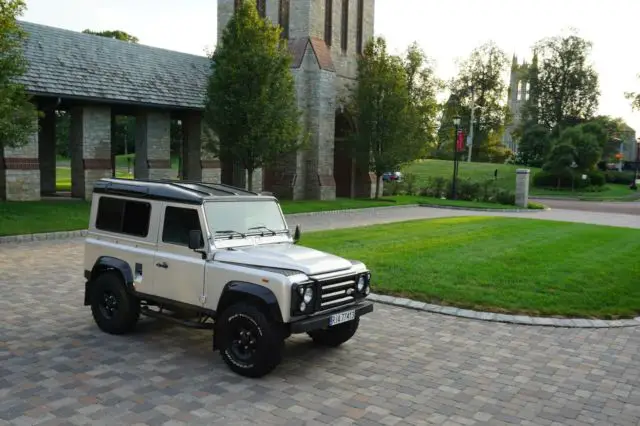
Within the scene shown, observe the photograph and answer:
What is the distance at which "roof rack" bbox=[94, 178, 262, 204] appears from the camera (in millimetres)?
6973

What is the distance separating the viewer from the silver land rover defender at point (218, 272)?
612cm

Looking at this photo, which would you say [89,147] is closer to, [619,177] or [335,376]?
Answer: [335,376]

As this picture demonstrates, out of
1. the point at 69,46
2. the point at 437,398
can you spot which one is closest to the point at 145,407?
the point at 437,398

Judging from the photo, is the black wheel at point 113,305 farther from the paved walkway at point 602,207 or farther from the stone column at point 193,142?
the paved walkway at point 602,207

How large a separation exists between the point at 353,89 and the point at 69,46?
52.9 feet

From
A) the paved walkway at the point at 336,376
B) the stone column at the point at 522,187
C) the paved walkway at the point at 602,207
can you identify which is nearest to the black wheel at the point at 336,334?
the paved walkway at the point at 336,376

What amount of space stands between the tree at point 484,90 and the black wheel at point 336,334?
70.7 meters

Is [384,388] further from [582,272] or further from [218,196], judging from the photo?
[582,272]

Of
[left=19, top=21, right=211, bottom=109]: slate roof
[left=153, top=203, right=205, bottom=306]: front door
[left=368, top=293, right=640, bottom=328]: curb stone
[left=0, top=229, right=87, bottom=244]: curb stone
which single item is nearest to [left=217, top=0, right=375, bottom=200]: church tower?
[left=19, top=21, right=211, bottom=109]: slate roof

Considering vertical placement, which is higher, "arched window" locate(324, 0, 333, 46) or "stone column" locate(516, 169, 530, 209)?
"arched window" locate(324, 0, 333, 46)

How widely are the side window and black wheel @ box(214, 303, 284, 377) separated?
116cm

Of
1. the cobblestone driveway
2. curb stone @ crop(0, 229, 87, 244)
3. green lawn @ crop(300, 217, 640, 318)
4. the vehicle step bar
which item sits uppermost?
the vehicle step bar

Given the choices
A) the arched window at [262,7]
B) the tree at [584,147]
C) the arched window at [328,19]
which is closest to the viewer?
the arched window at [262,7]

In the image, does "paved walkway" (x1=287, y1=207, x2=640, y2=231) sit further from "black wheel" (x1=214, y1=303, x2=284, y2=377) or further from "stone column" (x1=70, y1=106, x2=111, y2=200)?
"black wheel" (x1=214, y1=303, x2=284, y2=377)
